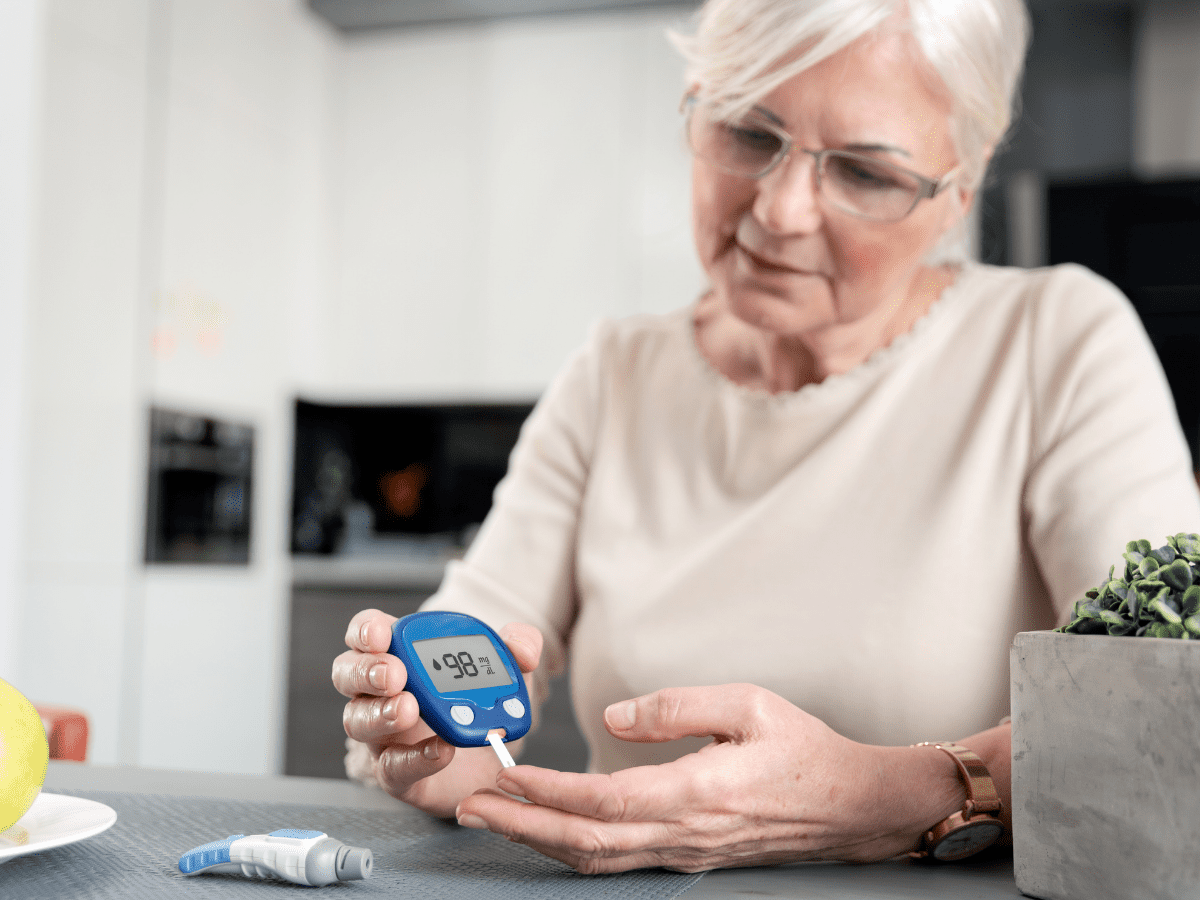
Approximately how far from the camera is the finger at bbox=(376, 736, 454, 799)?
64 centimetres

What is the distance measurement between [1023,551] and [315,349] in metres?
3.08

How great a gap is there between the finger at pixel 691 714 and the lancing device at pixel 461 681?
69 mm

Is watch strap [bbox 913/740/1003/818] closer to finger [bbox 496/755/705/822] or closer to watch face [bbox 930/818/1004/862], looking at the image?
watch face [bbox 930/818/1004/862]

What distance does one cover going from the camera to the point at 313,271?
3.62 meters

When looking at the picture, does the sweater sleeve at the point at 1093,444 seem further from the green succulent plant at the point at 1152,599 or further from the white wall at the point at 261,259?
the white wall at the point at 261,259

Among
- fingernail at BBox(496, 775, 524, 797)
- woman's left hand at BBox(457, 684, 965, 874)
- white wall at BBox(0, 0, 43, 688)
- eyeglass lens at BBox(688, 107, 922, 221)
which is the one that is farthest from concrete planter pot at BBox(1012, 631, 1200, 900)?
white wall at BBox(0, 0, 43, 688)

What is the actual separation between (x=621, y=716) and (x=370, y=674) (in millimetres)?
142

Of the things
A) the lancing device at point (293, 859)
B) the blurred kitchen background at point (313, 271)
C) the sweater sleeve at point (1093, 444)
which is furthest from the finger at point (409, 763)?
the blurred kitchen background at point (313, 271)

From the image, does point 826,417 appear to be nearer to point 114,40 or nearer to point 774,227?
point 774,227

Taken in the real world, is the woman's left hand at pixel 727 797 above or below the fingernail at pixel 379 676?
below

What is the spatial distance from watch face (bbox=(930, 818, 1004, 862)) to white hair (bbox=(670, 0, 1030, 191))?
533 mm

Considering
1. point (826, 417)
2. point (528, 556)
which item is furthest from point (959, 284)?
point (528, 556)

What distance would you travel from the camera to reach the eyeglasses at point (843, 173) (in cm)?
85

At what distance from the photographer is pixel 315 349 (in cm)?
365
